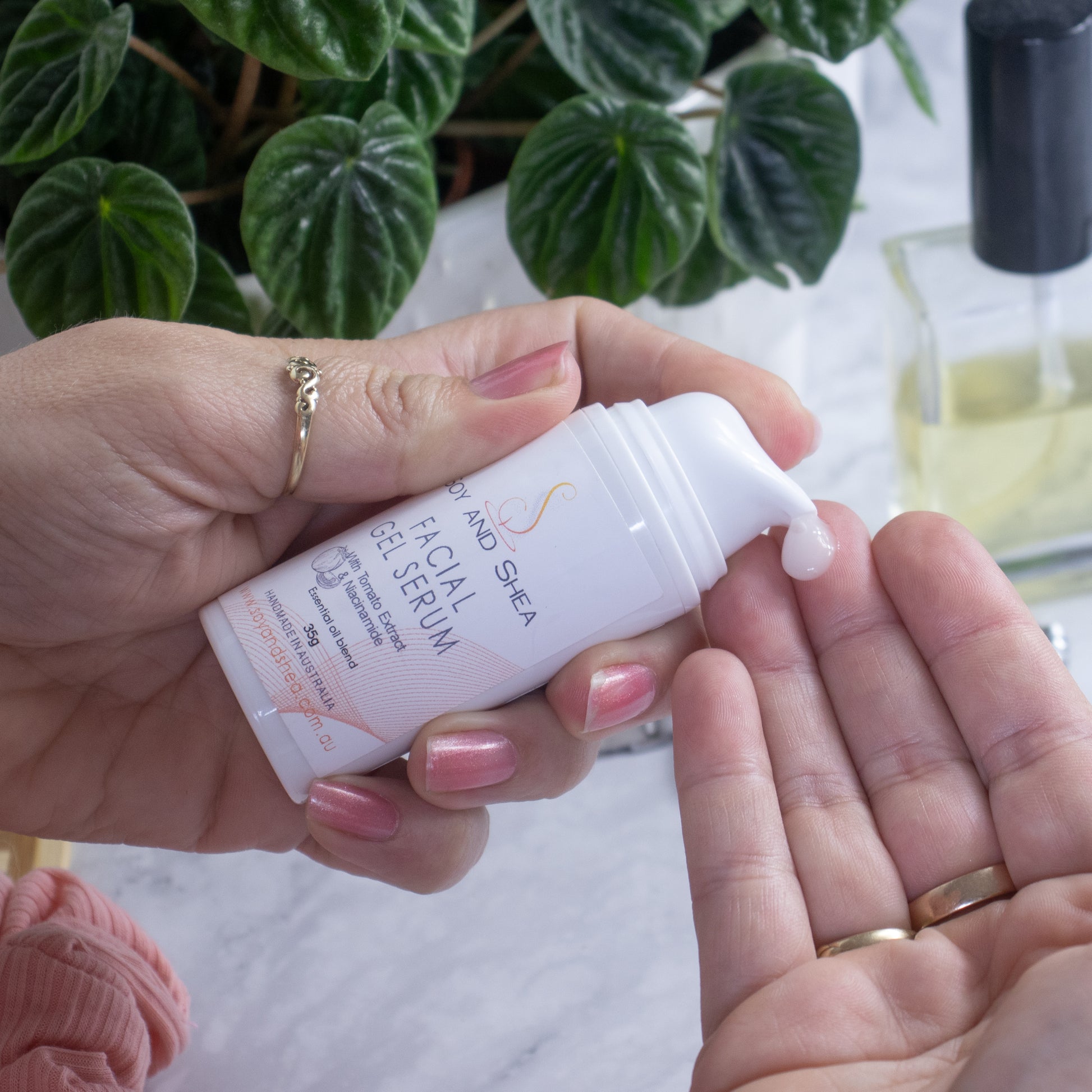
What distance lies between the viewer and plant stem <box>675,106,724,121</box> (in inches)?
25.5

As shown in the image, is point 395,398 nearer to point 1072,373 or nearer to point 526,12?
point 526,12

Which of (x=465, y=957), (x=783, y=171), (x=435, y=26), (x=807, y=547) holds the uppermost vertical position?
(x=435, y=26)

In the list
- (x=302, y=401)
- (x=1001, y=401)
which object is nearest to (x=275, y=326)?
(x=302, y=401)

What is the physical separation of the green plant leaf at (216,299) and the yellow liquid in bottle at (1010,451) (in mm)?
457

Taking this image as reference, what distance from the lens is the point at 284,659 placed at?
0.47 metres

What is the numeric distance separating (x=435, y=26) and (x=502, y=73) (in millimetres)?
161

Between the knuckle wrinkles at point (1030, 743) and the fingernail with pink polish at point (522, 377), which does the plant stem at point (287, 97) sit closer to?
the fingernail with pink polish at point (522, 377)

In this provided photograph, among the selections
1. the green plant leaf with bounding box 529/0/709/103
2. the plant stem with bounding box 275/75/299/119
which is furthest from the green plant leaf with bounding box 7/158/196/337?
the green plant leaf with bounding box 529/0/709/103

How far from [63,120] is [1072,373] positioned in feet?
2.08

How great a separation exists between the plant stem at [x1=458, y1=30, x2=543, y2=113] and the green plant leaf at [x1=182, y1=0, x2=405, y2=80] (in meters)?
0.21

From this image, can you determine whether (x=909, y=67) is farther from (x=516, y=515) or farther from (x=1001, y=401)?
(x=516, y=515)

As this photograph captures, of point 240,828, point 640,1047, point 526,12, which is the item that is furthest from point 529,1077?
point 526,12

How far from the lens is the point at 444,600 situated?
0.45 meters

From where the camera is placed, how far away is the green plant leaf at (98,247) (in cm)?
53
